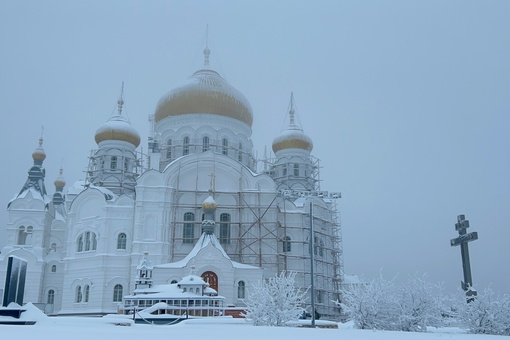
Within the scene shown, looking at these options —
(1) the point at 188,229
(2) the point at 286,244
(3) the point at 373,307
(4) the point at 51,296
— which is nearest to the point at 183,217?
(1) the point at 188,229

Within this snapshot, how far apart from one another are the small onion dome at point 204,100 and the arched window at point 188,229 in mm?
8786

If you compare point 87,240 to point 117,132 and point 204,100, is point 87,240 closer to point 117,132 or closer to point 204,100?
point 117,132

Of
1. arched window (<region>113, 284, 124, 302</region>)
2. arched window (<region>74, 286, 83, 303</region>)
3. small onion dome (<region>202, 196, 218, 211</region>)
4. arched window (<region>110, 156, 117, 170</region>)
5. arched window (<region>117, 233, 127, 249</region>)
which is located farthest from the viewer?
arched window (<region>110, 156, 117, 170</region>)

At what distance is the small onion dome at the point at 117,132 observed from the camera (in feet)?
115

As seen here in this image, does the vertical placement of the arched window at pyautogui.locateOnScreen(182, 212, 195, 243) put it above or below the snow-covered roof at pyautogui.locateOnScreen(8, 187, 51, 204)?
below

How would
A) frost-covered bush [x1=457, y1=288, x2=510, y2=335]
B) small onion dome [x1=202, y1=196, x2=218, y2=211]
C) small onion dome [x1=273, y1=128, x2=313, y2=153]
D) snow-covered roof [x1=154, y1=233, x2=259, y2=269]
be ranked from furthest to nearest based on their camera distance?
small onion dome [x1=273, y1=128, x2=313, y2=153], small onion dome [x1=202, y1=196, x2=218, y2=211], snow-covered roof [x1=154, y1=233, x2=259, y2=269], frost-covered bush [x1=457, y1=288, x2=510, y2=335]

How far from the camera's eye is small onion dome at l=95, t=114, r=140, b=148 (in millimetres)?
35062

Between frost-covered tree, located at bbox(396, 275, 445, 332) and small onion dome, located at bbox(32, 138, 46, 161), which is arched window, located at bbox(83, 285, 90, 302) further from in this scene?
frost-covered tree, located at bbox(396, 275, 445, 332)

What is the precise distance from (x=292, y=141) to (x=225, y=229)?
10.1 m

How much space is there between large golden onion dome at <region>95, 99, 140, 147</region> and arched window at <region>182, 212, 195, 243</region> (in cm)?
807

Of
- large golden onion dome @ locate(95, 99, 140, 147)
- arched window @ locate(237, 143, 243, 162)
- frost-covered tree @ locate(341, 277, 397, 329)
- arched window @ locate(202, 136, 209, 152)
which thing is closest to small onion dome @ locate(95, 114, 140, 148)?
large golden onion dome @ locate(95, 99, 140, 147)

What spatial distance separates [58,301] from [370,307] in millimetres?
26633

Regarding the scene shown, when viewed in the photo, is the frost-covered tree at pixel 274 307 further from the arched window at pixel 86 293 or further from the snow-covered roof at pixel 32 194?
the snow-covered roof at pixel 32 194

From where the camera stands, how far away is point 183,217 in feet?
101
